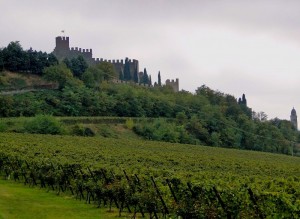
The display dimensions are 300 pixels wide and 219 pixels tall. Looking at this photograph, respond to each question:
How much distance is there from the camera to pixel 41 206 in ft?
82.4

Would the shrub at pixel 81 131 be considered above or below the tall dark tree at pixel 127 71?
below

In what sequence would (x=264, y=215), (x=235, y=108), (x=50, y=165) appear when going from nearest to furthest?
(x=264, y=215)
(x=50, y=165)
(x=235, y=108)

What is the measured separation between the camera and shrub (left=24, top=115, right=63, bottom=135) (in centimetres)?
7225

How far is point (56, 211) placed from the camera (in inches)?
941

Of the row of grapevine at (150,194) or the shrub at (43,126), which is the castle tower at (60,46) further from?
the row of grapevine at (150,194)

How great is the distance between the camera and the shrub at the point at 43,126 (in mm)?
72250

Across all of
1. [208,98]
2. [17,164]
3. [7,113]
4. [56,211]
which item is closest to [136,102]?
[7,113]

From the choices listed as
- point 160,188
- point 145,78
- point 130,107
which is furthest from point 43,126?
point 145,78

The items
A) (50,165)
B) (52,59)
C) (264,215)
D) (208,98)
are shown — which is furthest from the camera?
(208,98)

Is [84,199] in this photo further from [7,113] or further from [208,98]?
[208,98]

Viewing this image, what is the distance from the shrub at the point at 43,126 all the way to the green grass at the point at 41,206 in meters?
42.3

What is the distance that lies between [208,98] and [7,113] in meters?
74.6

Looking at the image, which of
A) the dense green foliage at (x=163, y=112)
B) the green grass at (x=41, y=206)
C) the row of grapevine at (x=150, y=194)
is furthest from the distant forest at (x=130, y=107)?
the green grass at (x=41, y=206)

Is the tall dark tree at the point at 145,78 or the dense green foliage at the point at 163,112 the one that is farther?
the tall dark tree at the point at 145,78
